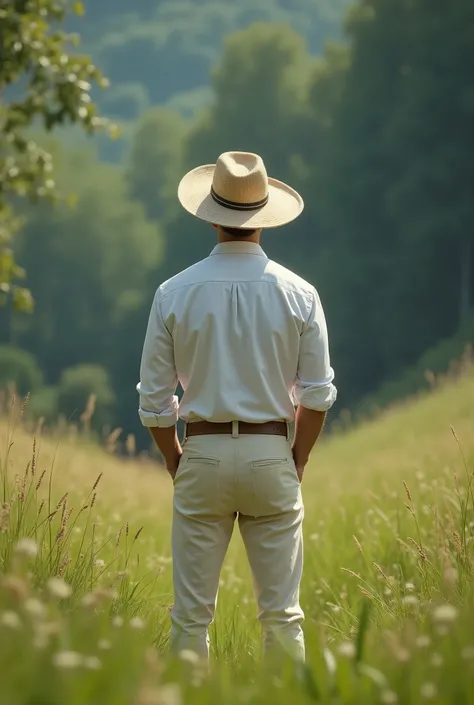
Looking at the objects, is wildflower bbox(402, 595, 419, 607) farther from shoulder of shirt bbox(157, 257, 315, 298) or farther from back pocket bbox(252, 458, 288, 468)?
shoulder of shirt bbox(157, 257, 315, 298)

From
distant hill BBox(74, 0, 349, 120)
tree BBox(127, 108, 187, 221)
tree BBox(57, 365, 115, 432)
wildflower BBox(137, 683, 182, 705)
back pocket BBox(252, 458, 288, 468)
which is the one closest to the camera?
wildflower BBox(137, 683, 182, 705)

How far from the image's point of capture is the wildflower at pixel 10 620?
8.50ft

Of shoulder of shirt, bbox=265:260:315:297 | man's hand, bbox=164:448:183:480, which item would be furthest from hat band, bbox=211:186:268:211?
man's hand, bbox=164:448:183:480

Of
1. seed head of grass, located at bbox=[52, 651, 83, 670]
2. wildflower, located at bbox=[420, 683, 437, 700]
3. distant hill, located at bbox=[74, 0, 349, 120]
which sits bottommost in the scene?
wildflower, located at bbox=[420, 683, 437, 700]

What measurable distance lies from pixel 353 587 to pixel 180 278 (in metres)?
3.03

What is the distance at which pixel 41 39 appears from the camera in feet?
32.4

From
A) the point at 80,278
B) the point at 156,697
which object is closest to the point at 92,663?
the point at 156,697

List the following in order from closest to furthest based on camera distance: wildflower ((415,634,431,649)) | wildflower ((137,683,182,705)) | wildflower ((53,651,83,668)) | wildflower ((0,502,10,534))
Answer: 1. wildflower ((137,683,182,705))
2. wildflower ((53,651,83,668))
3. wildflower ((415,634,431,649))
4. wildflower ((0,502,10,534))

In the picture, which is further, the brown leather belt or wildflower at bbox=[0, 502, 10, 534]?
the brown leather belt

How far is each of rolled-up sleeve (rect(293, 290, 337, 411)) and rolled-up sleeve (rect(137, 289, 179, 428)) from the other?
1.68ft

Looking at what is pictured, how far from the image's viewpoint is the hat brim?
4.31 meters

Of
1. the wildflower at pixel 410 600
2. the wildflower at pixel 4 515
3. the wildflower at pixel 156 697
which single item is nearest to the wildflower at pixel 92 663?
the wildflower at pixel 156 697

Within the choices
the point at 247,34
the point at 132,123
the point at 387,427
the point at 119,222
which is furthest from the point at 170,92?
the point at 387,427

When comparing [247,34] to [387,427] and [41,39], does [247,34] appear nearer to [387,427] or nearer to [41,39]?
[387,427]
